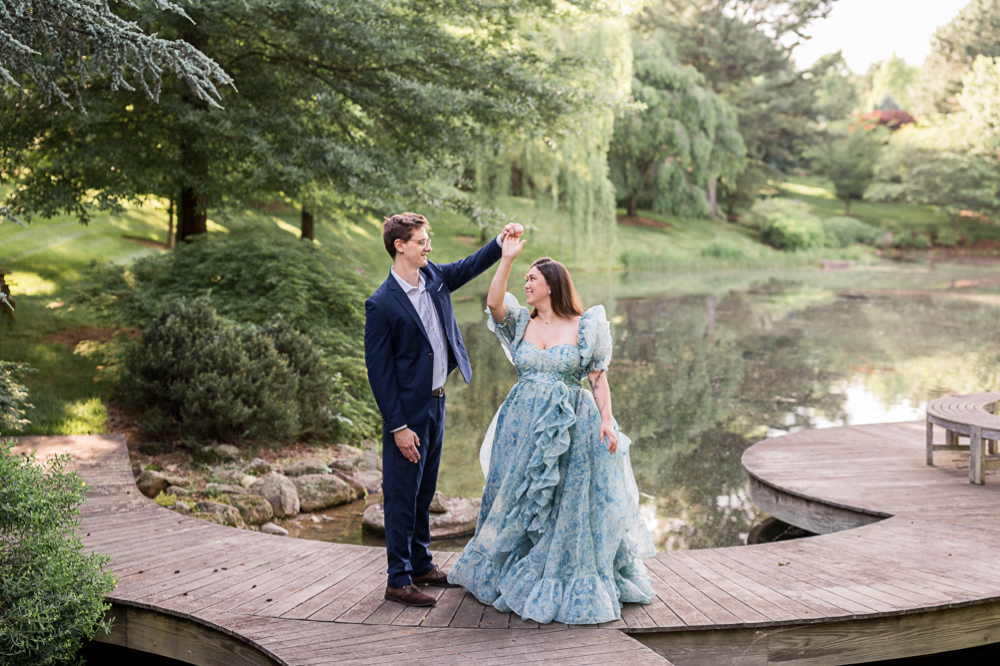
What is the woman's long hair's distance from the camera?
4012mm

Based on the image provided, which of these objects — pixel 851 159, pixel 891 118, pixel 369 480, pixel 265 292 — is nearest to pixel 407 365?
pixel 369 480

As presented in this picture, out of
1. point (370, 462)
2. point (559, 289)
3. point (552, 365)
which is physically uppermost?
point (559, 289)

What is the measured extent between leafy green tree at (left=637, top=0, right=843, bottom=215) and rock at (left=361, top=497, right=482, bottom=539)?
40.0m

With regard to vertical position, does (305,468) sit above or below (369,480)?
above

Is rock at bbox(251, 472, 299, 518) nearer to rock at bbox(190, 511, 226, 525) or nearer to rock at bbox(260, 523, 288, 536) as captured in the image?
rock at bbox(260, 523, 288, 536)

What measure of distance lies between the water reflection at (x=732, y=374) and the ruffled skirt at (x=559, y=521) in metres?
2.58

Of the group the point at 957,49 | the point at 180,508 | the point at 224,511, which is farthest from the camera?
the point at 957,49

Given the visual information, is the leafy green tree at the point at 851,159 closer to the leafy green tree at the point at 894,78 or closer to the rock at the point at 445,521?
the leafy green tree at the point at 894,78

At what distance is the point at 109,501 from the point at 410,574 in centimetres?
279

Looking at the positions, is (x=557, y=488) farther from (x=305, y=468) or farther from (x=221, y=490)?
(x=305, y=468)

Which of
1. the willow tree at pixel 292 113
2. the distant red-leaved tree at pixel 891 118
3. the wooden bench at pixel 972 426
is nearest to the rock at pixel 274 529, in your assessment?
the willow tree at pixel 292 113

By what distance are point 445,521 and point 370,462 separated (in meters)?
2.04

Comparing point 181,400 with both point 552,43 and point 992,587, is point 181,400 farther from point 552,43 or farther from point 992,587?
point 552,43

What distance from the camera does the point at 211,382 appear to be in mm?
7738
